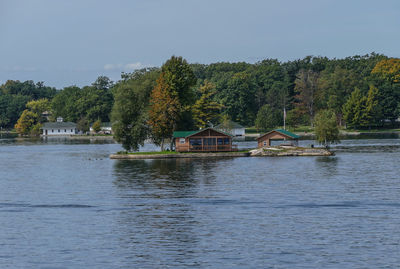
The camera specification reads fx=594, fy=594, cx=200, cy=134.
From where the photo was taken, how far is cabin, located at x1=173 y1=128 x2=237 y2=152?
10888cm

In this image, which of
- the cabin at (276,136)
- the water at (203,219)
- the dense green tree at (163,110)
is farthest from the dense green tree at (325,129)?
the water at (203,219)

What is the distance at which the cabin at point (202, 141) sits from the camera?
108875 millimetres

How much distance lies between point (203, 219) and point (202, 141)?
6419 cm

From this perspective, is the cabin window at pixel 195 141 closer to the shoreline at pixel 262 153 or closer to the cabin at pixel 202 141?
the cabin at pixel 202 141

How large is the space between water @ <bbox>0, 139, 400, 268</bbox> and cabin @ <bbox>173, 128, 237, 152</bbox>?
25.6 m

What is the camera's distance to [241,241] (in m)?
39.3

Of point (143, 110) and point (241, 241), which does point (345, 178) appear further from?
point (143, 110)

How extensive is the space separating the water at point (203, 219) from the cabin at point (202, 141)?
25.6m

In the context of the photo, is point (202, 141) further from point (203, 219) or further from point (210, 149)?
point (203, 219)

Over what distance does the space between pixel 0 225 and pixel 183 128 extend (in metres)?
69.8

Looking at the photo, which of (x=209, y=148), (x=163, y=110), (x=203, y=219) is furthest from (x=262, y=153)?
(x=203, y=219)

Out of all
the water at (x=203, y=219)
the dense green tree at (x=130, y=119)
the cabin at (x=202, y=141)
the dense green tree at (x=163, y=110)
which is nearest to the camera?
the water at (x=203, y=219)

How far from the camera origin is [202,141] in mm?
110625

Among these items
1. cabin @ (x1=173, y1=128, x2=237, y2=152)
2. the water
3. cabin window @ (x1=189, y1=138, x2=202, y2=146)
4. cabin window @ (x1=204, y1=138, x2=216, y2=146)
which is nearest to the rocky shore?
cabin @ (x1=173, y1=128, x2=237, y2=152)
